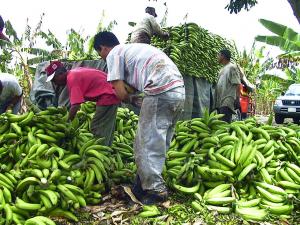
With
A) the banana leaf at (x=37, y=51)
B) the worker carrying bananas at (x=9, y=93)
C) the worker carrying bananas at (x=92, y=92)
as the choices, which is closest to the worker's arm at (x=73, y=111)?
the worker carrying bananas at (x=92, y=92)

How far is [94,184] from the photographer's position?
4246mm

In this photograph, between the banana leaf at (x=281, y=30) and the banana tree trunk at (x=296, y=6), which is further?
the banana leaf at (x=281, y=30)

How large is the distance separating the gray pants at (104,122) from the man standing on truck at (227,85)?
10.5 ft

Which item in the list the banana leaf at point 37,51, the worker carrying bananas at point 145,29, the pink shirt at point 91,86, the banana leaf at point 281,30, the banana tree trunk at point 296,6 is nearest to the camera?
the pink shirt at point 91,86

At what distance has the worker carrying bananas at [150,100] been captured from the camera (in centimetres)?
391

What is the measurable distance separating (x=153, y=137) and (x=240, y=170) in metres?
1.05

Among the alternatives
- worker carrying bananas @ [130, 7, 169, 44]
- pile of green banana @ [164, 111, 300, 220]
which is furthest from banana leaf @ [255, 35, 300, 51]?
pile of green banana @ [164, 111, 300, 220]

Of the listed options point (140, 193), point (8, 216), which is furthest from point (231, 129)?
point (8, 216)

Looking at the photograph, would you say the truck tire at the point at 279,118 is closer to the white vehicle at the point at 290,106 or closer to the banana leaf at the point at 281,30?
the white vehicle at the point at 290,106

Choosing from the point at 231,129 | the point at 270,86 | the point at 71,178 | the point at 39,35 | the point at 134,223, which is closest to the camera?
the point at 134,223

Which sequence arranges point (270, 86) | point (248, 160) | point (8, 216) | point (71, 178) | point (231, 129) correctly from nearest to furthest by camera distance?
point (8, 216)
point (71, 178)
point (248, 160)
point (231, 129)
point (270, 86)

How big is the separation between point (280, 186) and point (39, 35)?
11.2 meters

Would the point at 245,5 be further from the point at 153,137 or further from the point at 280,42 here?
the point at 280,42

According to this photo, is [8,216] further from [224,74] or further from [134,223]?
[224,74]
